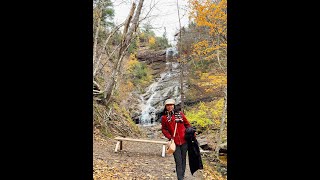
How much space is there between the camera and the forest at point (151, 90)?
6.71 m

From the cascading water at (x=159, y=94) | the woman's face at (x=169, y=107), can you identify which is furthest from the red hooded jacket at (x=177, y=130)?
the cascading water at (x=159, y=94)

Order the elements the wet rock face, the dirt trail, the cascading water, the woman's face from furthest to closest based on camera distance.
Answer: the wet rock face → the cascading water → the dirt trail → the woman's face

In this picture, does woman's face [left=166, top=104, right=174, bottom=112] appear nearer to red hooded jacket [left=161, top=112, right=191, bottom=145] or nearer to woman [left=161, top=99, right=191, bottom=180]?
woman [left=161, top=99, right=191, bottom=180]

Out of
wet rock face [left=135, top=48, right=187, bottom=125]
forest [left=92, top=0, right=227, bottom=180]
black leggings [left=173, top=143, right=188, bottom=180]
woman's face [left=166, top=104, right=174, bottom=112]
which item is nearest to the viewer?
woman's face [left=166, top=104, right=174, bottom=112]

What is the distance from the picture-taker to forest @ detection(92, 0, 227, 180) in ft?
22.0

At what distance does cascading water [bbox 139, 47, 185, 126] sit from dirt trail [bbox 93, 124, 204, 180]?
8.95 m

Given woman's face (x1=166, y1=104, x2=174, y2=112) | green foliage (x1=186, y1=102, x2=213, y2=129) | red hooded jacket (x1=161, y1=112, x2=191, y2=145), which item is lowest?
green foliage (x1=186, y1=102, x2=213, y2=129)

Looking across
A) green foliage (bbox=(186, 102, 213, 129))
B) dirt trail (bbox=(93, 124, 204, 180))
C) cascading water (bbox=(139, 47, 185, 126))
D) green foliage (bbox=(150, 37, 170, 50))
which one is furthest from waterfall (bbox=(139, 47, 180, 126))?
dirt trail (bbox=(93, 124, 204, 180))

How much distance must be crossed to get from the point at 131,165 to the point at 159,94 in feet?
41.6

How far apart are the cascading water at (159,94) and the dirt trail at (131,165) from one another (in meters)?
8.95

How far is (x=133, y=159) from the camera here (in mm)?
6656
